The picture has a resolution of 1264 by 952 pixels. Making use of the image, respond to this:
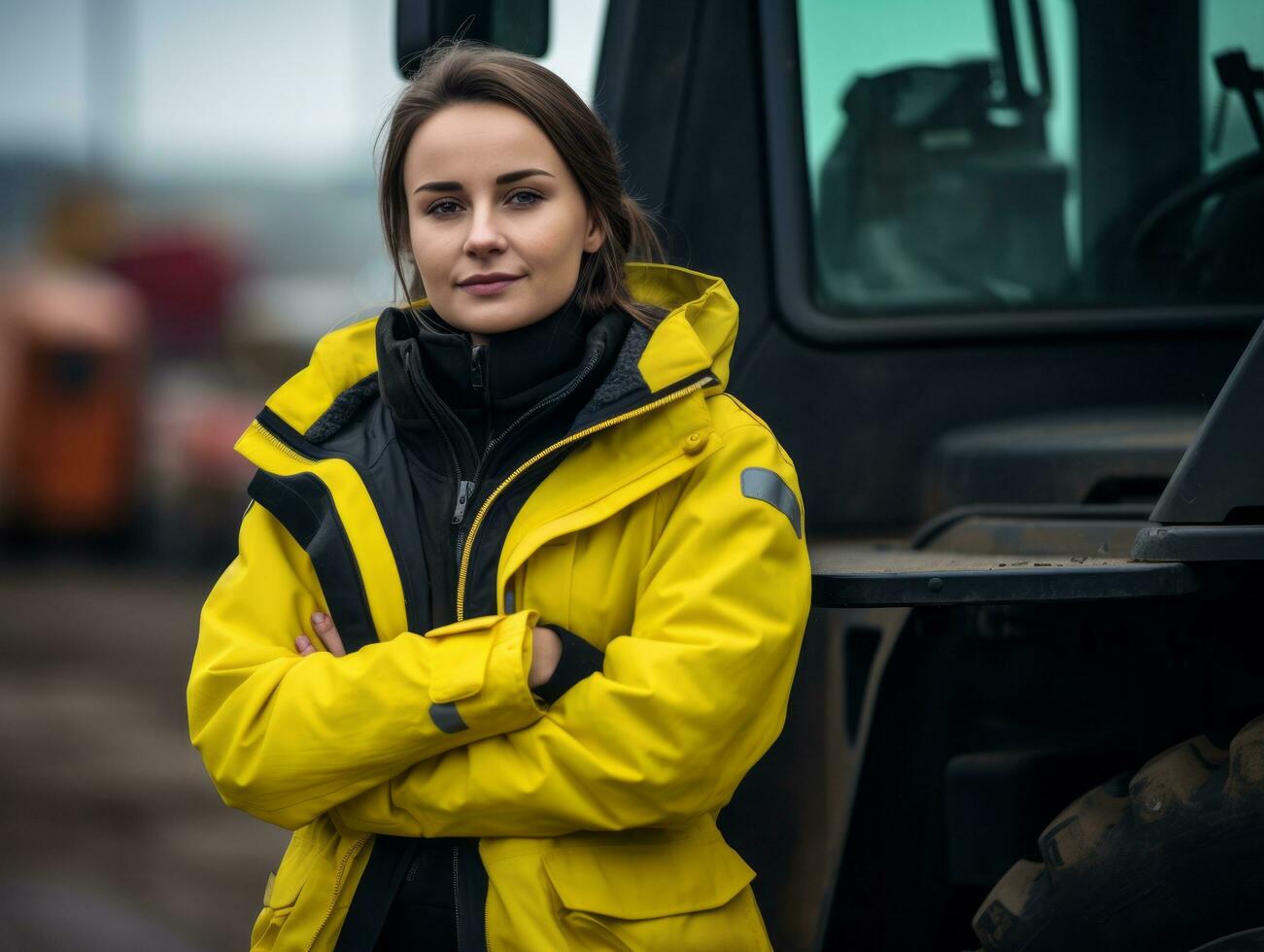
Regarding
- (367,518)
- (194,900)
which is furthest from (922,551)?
(194,900)

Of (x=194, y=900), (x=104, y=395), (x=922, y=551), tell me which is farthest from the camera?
(x=104, y=395)

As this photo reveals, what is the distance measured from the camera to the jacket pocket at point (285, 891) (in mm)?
1817

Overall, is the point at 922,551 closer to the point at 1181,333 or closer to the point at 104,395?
the point at 1181,333

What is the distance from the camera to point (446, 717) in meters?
1.68

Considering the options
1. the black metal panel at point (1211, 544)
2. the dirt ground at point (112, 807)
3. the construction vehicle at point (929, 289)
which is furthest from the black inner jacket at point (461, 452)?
the dirt ground at point (112, 807)

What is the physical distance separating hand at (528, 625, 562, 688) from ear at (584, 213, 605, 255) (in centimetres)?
51

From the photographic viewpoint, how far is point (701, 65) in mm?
2314

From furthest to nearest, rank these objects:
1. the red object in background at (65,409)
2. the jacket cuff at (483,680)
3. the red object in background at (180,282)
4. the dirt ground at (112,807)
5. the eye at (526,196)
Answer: the red object in background at (180,282) → the red object in background at (65,409) → the dirt ground at (112,807) → the eye at (526,196) → the jacket cuff at (483,680)

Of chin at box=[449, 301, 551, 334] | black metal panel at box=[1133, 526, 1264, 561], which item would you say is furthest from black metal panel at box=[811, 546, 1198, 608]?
chin at box=[449, 301, 551, 334]

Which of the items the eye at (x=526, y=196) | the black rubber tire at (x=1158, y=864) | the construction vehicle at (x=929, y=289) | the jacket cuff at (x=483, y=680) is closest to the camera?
the jacket cuff at (x=483, y=680)

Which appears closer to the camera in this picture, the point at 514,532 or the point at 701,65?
the point at 514,532

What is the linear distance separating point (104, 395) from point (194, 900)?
7669mm

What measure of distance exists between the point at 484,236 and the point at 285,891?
80cm

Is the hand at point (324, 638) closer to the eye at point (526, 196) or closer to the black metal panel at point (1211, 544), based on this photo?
the eye at point (526, 196)
